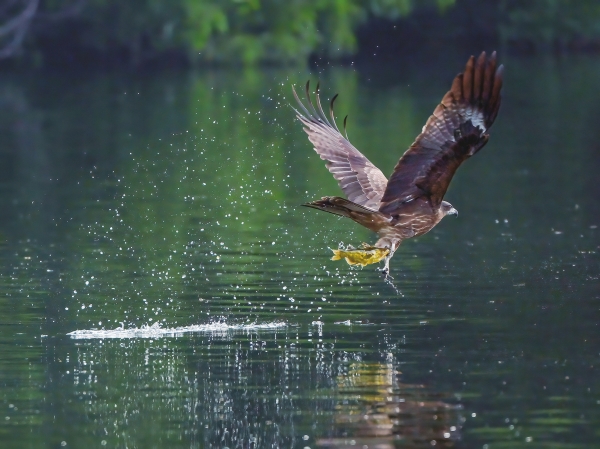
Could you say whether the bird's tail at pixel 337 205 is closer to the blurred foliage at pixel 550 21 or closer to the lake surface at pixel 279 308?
the lake surface at pixel 279 308

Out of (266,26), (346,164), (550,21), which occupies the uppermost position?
(550,21)

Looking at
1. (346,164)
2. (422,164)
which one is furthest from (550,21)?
(422,164)

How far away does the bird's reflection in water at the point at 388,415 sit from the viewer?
23.5ft

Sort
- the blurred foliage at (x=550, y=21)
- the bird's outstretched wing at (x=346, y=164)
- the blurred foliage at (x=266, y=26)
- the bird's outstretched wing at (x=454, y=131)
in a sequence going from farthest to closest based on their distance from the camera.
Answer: the blurred foliage at (x=550, y=21), the blurred foliage at (x=266, y=26), the bird's outstretched wing at (x=346, y=164), the bird's outstretched wing at (x=454, y=131)

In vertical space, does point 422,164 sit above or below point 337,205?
above

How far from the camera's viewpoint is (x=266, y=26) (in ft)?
149

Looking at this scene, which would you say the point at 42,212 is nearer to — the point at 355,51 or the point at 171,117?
the point at 171,117

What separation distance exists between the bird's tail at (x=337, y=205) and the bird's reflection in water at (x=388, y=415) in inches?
39.7

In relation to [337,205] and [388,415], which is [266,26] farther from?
[388,415]

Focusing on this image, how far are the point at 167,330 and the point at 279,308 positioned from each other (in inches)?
39.0

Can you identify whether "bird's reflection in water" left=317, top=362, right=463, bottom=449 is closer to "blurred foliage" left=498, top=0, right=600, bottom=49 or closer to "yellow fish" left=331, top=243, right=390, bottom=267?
"yellow fish" left=331, top=243, right=390, bottom=267

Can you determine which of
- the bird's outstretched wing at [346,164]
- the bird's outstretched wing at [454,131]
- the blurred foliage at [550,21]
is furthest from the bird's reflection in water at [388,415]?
the blurred foliage at [550,21]

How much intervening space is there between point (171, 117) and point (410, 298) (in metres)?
19.5

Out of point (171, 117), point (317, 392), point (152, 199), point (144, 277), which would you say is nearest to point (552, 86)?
point (171, 117)
